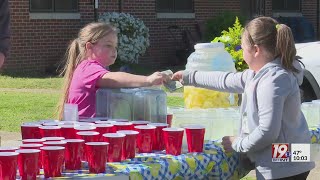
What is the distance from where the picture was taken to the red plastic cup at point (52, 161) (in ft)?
12.0

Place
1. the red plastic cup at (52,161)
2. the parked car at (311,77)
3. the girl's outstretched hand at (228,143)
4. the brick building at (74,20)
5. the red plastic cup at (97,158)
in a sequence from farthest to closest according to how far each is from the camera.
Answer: the brick building at (74,20) < the parked car at (311,77) < the girl's outstretched hand at (228,143) < the red plastic cup at (97,158) < the red plastic cup at (52,161)

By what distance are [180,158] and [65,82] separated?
1.52 metres

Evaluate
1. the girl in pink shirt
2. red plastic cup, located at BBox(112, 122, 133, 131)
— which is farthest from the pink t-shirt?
red plastic cup, located at BBox(112, 122, 133, 131)

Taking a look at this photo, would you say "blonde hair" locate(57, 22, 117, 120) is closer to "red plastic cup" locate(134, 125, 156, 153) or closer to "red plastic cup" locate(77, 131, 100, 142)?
"red plastic cup" locate(134, 125, 156, 153)

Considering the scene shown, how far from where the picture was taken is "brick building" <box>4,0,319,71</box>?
19.2m

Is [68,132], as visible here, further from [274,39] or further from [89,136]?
[274,39]

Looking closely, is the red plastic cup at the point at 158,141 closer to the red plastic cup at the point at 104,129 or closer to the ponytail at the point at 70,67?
the red plastic cup at the point at 104,129

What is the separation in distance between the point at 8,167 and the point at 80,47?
7.12ft

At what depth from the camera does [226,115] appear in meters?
5.08

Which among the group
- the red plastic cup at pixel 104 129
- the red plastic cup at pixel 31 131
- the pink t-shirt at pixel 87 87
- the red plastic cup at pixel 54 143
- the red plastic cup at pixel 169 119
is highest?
the pink t-shirt at pixel 87 87

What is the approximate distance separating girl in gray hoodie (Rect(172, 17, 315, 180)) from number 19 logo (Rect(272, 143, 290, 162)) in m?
0.02

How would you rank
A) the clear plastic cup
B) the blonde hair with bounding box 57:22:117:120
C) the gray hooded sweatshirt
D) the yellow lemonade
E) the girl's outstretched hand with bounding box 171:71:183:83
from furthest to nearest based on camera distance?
1. the yellow lemonade
2. the blonde hair with bounding box 57:22:117:120
3. the girl's outstretched hand with bounding box 171:71:183:83
4. the clear plastic cup
5. the gray hooded sweatshirt

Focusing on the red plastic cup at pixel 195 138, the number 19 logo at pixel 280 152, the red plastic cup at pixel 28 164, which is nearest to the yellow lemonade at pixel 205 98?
the red plastic cup at pixel 195 138

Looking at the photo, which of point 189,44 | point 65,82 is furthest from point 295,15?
point 65,82
